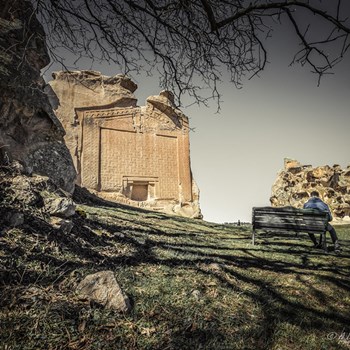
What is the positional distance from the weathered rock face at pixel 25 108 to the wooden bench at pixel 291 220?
15.6 ft

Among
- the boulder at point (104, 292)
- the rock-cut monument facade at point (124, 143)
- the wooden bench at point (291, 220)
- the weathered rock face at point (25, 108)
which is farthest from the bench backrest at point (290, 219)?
the rock-cut monument facade at point (124, 143)

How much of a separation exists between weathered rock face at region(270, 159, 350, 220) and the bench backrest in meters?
16.7

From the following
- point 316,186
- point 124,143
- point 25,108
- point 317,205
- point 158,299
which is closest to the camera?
point 158,299

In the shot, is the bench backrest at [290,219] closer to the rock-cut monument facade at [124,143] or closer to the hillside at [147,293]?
the hillside at [147,293]

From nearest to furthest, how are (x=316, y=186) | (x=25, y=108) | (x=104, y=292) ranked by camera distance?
(x=104, y=292)
(x=25, y=108)
(x=316, y=186)

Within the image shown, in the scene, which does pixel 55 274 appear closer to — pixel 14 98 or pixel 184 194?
pixel 14 98

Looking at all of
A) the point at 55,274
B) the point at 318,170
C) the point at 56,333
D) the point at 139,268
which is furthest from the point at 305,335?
the point at 318,170

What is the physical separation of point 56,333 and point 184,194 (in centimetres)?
1505

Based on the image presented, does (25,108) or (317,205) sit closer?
(25,108)

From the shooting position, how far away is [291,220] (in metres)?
5.68

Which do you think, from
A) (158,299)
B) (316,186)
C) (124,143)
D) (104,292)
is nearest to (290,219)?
(158,299)

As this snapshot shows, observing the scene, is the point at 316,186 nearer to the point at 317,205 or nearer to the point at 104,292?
the point at 317,205

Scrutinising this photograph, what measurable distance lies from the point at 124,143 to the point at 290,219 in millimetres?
12126

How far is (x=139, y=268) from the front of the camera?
2746 millimetres
